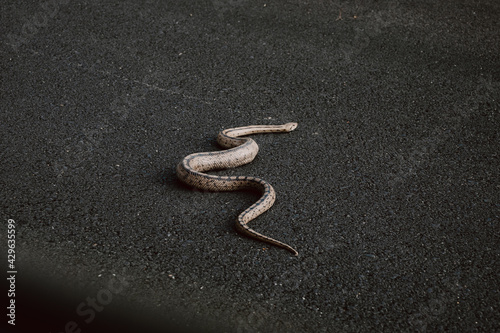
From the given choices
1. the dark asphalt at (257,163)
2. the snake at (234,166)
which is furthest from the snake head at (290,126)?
the dark asphalt at (257,163)

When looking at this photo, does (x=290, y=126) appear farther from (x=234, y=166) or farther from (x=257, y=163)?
(x=234, y=166)

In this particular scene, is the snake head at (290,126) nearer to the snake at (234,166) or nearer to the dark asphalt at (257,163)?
the snake at (234,166)

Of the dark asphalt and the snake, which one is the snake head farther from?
the dark asphalt

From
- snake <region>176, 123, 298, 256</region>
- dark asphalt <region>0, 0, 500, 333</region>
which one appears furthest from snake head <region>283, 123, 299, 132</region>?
dark asphalt <region>0, 0, 500, 333</region>

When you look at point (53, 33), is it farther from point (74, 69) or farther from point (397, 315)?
point (397, 315)

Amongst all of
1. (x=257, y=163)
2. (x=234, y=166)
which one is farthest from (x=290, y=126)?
(x=234, y=166)
